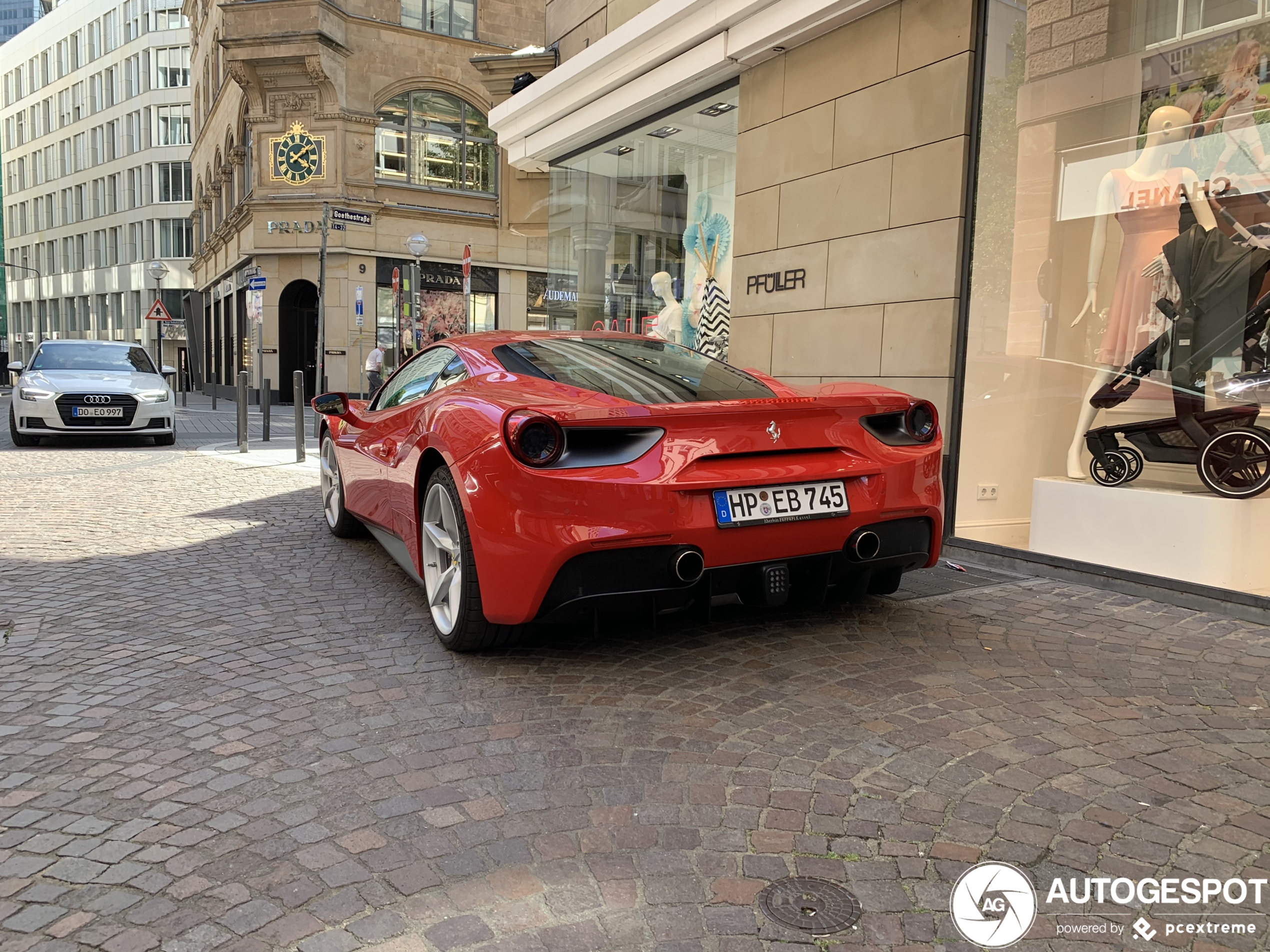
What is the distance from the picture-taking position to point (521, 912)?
1812 mm

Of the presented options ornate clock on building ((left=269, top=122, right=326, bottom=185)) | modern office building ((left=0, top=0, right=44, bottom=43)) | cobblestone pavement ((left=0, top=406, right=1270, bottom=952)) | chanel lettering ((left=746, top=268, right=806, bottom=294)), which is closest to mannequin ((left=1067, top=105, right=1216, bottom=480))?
cobblestone pavement ((left=0, top=406, right=1270, bottom=952))

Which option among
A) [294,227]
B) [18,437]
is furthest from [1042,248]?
[294,227]

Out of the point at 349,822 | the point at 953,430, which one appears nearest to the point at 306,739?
the point at 349,822

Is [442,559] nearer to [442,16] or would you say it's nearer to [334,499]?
[334,499]

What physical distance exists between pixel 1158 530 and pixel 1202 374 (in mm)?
1054

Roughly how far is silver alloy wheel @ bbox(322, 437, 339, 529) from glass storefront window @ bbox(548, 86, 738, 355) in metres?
2.68

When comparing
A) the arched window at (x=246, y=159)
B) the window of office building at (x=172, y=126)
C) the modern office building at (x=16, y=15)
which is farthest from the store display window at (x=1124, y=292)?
the modern office building at (x=16, y=15)

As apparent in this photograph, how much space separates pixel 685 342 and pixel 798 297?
253 cm

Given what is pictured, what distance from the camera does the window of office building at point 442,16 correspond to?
27.2 metres

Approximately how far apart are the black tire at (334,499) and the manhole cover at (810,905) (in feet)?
13.4

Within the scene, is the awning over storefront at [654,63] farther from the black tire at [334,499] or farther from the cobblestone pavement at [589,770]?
the cobblestone pavement at [589,770]

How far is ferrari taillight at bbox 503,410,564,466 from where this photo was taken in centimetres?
293

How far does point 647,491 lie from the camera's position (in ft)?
9.68

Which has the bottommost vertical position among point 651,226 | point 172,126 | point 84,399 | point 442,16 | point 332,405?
point 84,399
